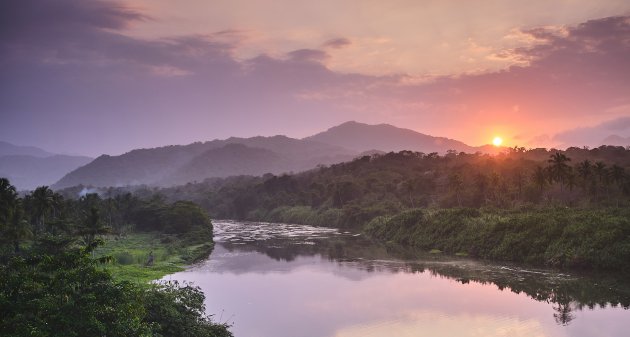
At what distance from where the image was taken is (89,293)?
27.1 meters

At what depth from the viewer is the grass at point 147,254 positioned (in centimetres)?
7006

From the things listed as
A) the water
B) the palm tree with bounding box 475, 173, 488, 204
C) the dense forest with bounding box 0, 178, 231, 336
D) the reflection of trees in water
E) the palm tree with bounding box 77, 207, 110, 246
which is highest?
the palm tree with bounding box 475, 173, 488, 204

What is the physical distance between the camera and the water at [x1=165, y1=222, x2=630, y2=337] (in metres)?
45.7

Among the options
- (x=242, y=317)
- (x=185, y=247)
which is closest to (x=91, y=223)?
(x=185, y=247)

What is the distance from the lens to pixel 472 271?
70.9m

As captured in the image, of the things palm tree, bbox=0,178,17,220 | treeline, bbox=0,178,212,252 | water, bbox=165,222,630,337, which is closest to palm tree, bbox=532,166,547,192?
water, bbox=165,222,630,337

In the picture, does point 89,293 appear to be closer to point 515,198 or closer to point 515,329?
point 515,329

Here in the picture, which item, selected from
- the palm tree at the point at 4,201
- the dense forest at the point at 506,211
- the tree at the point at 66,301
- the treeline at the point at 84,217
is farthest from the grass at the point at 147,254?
the dense forest at the point at 506,211

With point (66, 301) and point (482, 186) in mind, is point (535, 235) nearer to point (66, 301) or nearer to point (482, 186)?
point (482, 186)

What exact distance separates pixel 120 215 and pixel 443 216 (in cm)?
9187

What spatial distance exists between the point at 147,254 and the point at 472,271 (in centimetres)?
5384

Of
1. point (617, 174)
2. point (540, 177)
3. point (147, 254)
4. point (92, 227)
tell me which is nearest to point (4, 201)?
point (92, 227)

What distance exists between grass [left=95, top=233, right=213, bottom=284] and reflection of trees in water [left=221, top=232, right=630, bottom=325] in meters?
11.6

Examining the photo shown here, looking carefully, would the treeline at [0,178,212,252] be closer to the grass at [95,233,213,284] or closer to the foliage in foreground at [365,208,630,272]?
the grass at [95,233,213,284]
